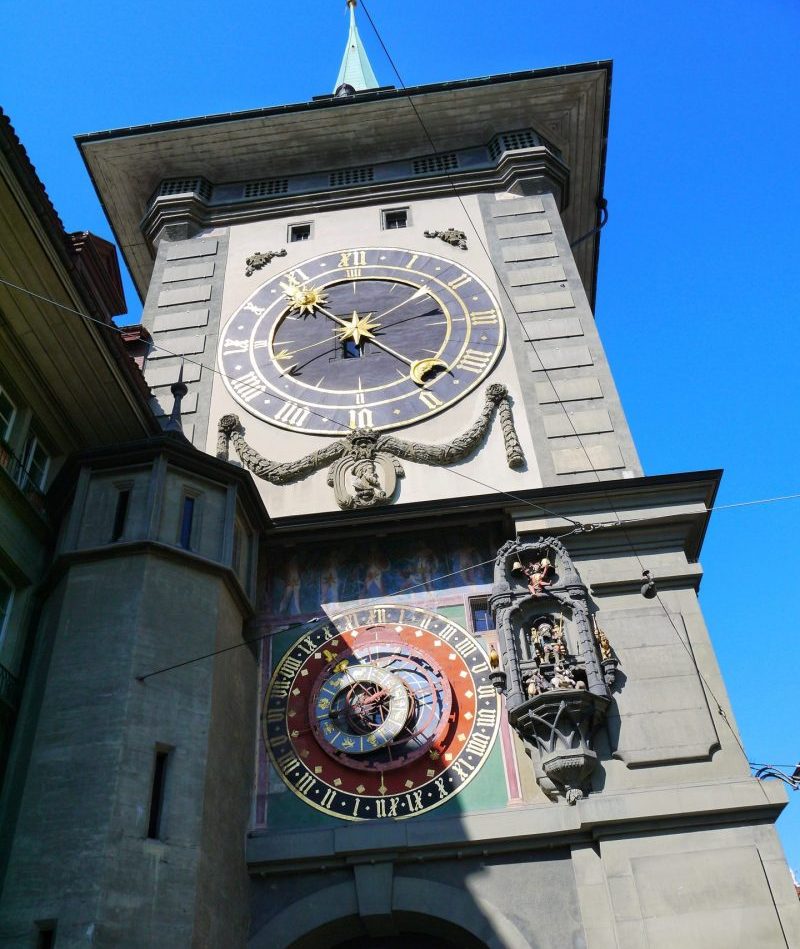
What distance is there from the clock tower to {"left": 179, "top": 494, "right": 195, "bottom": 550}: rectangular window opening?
55 millimetres

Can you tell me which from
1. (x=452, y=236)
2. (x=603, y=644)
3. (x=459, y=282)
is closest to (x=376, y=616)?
(x=603, y=644)

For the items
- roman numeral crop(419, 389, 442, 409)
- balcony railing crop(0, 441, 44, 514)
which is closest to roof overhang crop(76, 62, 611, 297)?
roman numeral crop(419, 389, 442, 409)

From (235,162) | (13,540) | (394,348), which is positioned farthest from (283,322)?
(13,540)

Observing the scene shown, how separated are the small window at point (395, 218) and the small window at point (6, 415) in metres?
8.87

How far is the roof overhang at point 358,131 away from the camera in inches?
789

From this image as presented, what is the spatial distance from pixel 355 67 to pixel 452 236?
1591cm

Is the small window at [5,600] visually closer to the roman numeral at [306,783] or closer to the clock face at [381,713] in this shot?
the clock face at [381,713]

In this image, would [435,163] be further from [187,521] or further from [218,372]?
[187,521]

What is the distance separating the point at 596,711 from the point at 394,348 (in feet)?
23.7

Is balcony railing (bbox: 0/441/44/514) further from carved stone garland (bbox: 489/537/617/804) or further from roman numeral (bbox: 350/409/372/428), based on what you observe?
carved stone garland (bbox: 489/537/617/804)

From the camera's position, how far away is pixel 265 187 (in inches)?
809

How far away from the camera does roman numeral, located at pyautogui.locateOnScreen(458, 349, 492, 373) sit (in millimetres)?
15586

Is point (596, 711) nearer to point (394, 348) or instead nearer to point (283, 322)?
point (394, 348)

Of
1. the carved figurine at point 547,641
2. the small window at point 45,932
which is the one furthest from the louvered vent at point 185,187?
the small window at point 45,932
